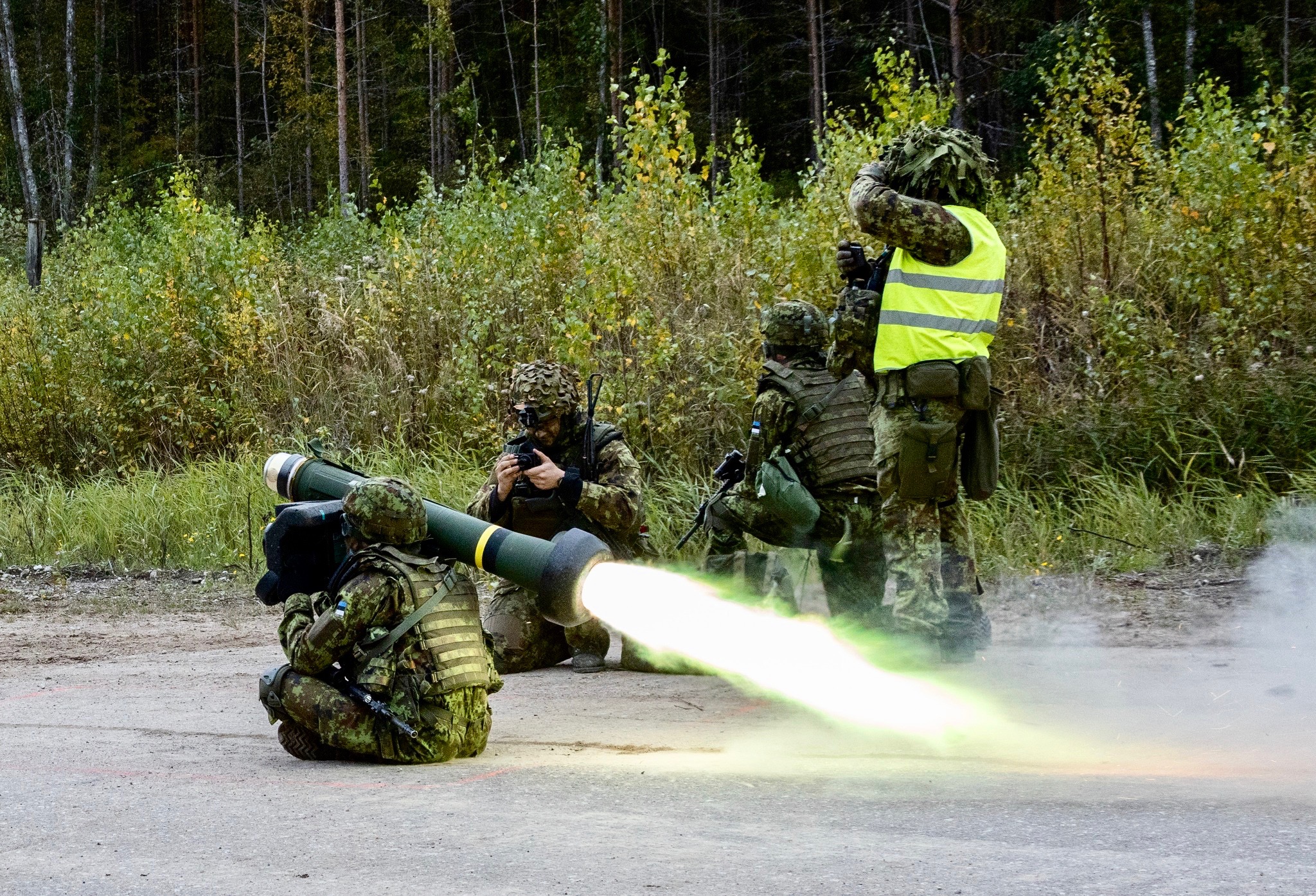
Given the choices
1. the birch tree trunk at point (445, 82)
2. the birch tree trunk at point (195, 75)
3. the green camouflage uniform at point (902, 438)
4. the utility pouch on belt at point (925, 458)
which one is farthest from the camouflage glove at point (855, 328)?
the birch tree trunk at point (195, 75)

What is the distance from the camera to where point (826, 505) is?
711 centimetres

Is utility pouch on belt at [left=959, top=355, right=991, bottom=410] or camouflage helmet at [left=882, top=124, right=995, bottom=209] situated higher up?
camouflage helmet at [left=882, top=124, right=995, bottom=209]

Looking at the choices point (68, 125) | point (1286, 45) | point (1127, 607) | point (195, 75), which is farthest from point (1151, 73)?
point (68, 125)

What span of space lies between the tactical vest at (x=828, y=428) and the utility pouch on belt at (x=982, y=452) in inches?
19.2

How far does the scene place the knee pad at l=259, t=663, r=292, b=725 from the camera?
17.2ft

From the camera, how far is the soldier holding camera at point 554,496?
7.11m

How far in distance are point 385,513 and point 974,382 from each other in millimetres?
2798

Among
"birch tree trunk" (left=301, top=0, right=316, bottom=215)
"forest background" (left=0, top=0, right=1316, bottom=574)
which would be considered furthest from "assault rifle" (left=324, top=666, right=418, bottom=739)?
"birch tree trunk" (left=301, top=0, right=316, bottom=215)

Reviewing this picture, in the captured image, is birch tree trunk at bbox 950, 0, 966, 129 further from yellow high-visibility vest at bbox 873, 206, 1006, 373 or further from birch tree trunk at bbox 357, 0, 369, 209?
yellow high-visibility vest at bbox 873, 206, 1006, 373

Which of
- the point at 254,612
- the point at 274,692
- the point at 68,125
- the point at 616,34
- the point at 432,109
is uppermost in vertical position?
the point at 616,34

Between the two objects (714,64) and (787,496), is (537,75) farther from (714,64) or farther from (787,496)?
(787,496)

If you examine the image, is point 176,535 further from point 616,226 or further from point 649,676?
point 649,676

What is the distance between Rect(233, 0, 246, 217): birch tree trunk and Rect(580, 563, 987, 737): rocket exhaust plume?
35475 mm

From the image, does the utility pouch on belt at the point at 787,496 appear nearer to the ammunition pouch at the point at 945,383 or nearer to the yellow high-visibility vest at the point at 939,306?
the ammunition pouch at the point at 945,383
